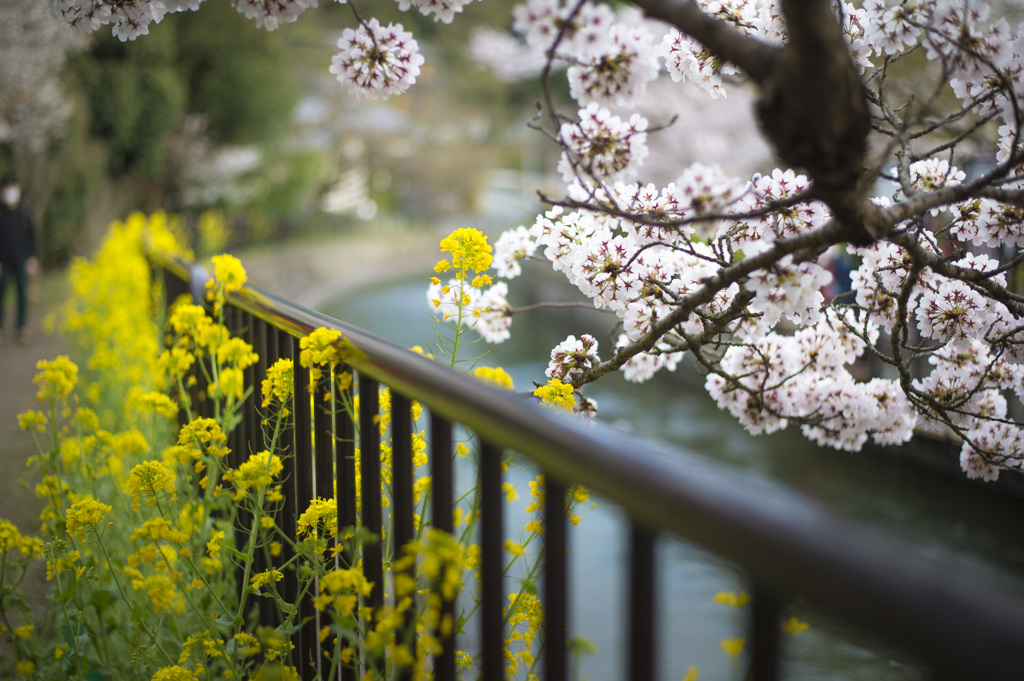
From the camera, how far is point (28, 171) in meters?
10.9

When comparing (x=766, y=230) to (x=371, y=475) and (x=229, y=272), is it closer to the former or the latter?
(x=371, y=475)

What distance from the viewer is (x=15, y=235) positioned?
7.78m

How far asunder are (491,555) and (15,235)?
28.4 ft

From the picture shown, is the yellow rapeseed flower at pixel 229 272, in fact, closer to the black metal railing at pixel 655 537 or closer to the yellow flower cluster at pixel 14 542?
the yellow flower cluster at pixel 14 542

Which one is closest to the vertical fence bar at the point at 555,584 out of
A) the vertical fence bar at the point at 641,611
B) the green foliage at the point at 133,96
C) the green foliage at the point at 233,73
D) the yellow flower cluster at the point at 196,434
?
the vertical fence bar at the point at 641,611

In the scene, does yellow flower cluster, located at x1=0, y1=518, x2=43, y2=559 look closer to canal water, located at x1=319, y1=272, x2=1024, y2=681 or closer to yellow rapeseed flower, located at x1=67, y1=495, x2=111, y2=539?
yellow rapeseed flower, located at x1=67, y1=495, x2=111, y2=539

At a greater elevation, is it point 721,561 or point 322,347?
point 322,347

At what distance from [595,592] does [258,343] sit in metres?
2.51

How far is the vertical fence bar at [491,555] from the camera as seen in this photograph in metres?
0.93

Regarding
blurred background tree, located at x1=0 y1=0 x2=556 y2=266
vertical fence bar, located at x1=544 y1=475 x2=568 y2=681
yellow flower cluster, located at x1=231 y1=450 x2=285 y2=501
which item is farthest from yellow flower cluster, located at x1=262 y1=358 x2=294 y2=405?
blurred background tree, located at x1=0 y1=0 x2=556 y2=266

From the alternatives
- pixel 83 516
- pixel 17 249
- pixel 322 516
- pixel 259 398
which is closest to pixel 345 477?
pixel 322 516

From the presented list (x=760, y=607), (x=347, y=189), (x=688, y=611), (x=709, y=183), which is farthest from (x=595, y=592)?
(x=347, y=189)

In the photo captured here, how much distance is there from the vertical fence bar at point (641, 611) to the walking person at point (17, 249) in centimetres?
827

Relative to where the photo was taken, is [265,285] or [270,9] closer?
[270,9]
